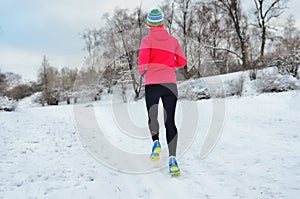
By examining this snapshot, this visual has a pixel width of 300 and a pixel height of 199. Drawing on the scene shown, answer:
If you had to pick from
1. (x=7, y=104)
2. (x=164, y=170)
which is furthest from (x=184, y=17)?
(x=164, y=170)

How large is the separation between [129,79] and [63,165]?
1033 centimetres

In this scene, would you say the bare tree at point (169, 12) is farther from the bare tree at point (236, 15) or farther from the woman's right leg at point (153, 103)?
the woman's right leg at point (153, 103)

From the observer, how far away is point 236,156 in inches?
112

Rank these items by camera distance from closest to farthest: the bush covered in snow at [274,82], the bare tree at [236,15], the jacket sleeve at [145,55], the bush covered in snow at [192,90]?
the jacket sleeve at [145,55] < the bush covered in snow at [274,82] < the bush covered in snow at [192,90] < the bare tree at [236,15]

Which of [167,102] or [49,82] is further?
[49,82]

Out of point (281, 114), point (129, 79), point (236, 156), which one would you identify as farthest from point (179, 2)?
point (236, 156)

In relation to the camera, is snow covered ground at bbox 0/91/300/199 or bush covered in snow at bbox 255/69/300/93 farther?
bush covered in snow at bbox 255/69/300/93

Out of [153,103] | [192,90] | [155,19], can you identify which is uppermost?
[155,19]

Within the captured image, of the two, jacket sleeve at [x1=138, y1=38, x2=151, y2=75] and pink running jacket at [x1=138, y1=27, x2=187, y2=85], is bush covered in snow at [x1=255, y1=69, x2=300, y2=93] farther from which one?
jacket sleeve at [x1=138, y1=38, x2=151, y2=75]

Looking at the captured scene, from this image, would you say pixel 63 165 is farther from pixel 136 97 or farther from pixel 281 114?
pixel 136 97

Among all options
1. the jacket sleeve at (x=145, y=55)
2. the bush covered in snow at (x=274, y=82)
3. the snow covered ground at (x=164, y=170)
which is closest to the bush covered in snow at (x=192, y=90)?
the bush covered in snow at (x=274, y=82)

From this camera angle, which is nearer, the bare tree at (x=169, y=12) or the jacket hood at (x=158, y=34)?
the jacket hood at (x=158, y=34)

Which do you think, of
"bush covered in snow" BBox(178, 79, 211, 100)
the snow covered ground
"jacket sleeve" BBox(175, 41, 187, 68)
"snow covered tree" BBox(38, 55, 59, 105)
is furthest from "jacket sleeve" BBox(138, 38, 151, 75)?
"snow covered tree" BBox(38, 55, 59, 105)

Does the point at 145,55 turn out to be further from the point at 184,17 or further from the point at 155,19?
the point at 184,17
